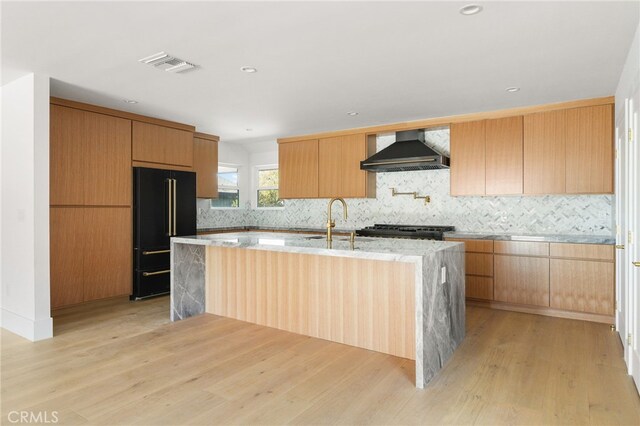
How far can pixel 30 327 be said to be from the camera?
11.6ft

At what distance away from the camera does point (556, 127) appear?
4527 millimetres

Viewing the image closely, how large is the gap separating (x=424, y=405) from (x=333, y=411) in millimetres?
538

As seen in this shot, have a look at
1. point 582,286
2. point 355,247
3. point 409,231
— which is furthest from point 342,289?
point 582,286

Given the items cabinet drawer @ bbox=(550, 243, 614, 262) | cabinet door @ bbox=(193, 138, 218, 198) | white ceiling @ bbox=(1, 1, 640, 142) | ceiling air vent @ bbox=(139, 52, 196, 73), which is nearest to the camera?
white ceiling @ bbox=(1, 1, 640, 142)

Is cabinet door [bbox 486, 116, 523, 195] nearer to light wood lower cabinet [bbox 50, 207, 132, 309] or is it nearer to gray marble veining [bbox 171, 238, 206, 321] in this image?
gray marble veining [bbox 171, 238, 206, 321]

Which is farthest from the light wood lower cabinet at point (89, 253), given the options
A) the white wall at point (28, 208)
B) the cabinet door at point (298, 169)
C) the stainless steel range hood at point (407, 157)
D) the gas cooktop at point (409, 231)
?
the stainless steel range hood at point (407, 157)

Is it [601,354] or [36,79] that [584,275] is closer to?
[601,354]

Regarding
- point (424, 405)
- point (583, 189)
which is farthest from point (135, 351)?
point (583, 189)

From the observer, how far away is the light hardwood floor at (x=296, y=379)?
7.36ft

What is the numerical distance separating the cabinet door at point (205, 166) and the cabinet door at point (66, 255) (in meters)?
1.91

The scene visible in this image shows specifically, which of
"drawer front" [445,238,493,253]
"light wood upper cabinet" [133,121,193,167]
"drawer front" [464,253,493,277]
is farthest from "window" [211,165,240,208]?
"drawer front" [464,253,493,277]

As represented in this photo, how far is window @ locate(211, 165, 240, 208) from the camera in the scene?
7.20 meters

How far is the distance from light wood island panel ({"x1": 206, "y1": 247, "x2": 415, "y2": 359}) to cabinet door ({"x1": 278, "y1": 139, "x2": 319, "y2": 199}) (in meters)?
2.52

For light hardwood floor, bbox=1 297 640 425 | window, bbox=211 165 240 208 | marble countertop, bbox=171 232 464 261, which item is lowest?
light hardwood floor, bbox=1 297 640 425
